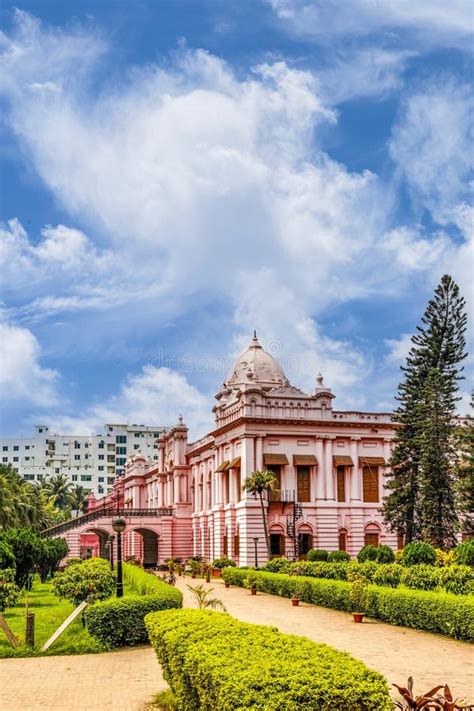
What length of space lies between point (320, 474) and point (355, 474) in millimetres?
2144

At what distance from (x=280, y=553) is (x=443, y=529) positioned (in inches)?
372

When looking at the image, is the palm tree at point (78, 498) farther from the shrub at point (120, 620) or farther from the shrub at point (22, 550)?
the shrub at point (120, 620)

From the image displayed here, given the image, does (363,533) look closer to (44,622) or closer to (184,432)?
(184,432)

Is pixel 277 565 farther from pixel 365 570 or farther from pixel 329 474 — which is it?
pixel 329 474

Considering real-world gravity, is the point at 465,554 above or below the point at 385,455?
below

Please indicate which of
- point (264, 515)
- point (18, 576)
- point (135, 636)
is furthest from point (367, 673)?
point (264, 515)

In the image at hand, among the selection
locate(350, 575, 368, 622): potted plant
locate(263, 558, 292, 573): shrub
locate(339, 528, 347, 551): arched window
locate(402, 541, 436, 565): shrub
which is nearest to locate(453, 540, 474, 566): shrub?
locate(402, 541, 436, 565): shrub

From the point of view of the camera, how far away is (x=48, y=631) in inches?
672

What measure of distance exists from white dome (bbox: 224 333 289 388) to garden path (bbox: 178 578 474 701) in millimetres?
28294

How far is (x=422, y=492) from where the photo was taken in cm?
3700

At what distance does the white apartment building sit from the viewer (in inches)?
4510

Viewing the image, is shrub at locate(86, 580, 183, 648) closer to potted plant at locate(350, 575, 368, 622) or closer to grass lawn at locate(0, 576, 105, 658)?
grass lawn at locate(0, 576, 105, 658)

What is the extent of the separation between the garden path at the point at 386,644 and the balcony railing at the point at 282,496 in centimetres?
1716

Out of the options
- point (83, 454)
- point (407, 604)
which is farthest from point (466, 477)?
point (83, 454)
